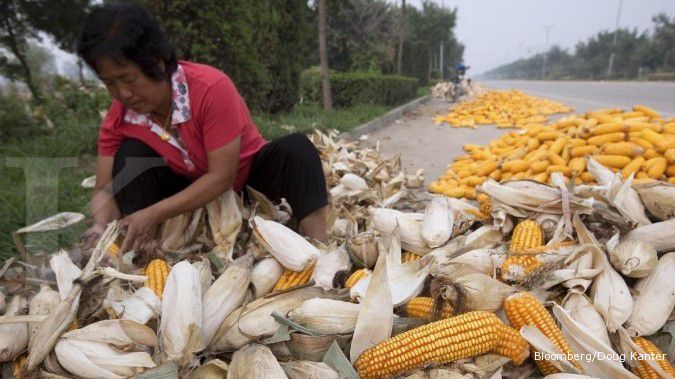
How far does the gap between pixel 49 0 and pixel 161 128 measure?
302cm

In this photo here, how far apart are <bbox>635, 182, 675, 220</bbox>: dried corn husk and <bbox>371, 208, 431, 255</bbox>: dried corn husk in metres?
0.93

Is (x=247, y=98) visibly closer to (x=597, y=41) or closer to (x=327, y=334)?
(x=327, y=334)

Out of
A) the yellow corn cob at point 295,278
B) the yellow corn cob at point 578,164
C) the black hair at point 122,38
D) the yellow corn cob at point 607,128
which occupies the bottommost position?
the yellow corn cob at point 578,164

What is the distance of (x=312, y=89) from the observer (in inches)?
485

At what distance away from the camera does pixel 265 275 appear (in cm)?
147

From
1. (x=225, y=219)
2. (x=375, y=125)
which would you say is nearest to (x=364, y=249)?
(x=225, y=219)

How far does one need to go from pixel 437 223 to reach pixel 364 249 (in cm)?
33

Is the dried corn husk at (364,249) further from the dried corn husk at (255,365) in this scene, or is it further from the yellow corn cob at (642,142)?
the yellow corn cob at (642,142)

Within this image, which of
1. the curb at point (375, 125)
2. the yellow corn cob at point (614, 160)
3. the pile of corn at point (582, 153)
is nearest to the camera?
the pile of corn at point (582, 153)

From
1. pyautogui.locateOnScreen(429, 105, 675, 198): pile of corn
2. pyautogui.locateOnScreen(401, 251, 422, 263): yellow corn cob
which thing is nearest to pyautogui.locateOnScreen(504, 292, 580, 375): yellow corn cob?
pyautogui.locateOnScreen(401, 251, 422, 263): yellow corn cob

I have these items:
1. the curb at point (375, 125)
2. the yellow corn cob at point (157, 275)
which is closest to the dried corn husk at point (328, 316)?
the yellow corn cob at point (157, 275)

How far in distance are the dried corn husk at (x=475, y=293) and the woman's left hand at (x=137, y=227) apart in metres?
1.23

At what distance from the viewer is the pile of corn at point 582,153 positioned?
3.11 meters

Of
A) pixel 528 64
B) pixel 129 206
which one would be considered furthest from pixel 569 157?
pixel 528 64
